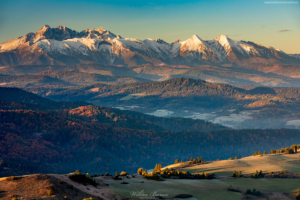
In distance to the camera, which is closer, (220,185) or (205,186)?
(205,186)

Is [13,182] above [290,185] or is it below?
above

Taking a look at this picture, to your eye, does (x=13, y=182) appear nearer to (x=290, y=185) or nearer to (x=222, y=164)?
(x=290, y=185)

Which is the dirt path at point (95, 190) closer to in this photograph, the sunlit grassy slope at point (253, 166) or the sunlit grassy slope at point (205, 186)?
the sunlit grassy slope at point (205, 186)

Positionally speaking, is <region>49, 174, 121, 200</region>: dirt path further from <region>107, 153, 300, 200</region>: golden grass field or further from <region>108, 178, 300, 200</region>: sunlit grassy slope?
<region>108, 178, 300, 200</region>: sunlit grassy slope

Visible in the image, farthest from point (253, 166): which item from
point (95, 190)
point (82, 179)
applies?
point (82, 179)

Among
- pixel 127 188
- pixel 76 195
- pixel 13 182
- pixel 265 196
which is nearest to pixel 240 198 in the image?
pixel 265 196

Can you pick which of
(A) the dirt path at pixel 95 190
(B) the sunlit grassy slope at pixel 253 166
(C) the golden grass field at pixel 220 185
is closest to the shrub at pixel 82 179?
(A) the dirt path at pixel 95 190

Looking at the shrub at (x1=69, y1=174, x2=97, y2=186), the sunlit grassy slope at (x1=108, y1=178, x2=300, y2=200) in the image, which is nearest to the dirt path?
the shrub at (x1=69, y1=174, x2=97, y2=186)

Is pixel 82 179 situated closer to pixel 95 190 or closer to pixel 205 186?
pixel 95 190

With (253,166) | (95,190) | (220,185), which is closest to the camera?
(95,190)
